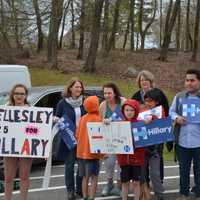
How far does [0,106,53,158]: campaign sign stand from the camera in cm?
751

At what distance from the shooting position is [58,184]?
9930mm

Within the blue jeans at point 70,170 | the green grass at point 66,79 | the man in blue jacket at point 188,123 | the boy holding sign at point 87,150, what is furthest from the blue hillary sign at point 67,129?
the green grass at point 66,79

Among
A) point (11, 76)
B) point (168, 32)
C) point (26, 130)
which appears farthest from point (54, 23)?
point (26, 130)

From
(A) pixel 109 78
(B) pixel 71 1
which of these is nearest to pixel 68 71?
(A) pixel 109 78

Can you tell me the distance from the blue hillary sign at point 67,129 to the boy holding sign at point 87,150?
11.7 inches

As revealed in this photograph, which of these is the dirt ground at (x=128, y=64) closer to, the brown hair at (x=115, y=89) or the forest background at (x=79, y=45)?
the forest background at (x=79, y=45)

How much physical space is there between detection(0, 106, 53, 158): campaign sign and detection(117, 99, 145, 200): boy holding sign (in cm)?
103

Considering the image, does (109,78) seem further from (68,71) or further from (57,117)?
(57,117)

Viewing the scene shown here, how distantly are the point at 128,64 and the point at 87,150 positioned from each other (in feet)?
84.7

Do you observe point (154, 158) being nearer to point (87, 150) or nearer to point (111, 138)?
point (111, 138)

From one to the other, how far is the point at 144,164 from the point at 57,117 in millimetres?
1556

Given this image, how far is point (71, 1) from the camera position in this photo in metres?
33.3

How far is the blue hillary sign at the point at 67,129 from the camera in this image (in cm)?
830

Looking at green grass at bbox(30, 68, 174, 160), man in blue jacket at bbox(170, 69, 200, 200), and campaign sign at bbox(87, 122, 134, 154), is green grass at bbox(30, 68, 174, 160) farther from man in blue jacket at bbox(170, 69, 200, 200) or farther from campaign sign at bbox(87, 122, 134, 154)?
campaign sign at bbox(87, 122, 134, 154)
